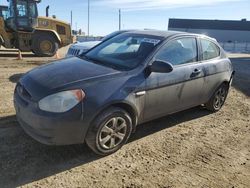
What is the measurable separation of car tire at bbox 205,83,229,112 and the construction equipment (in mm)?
11099

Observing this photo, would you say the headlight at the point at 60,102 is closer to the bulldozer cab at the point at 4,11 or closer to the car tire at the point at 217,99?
the car tire at the point at 217,99

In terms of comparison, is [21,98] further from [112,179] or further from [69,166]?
[112,179]

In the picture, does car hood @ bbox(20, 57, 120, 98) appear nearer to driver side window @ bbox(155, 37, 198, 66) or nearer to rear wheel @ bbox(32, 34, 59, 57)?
driver side window @ bbox(155, 37, 198, 66)

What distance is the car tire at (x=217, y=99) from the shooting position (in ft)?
20.4

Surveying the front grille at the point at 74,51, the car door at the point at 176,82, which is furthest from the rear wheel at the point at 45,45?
the car door at the point at 176,82

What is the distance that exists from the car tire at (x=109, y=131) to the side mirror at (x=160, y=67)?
0.80 meters

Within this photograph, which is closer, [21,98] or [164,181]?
[164,181]

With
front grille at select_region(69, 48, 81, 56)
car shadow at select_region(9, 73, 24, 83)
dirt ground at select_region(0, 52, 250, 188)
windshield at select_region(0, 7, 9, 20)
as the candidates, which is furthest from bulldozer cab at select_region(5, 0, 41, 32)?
dirt ground at select_region(0, 52, 250, 188)

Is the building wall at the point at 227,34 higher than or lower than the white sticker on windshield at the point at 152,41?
lower

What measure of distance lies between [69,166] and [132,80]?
1469mm

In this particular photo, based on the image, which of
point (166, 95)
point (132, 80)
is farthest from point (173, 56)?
point (132, 80)

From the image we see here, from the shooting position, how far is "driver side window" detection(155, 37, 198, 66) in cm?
484

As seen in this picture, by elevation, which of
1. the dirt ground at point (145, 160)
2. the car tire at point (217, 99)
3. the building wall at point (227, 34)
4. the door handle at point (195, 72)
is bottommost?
the building wall at point (227, 34)

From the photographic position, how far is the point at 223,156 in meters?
4.53
